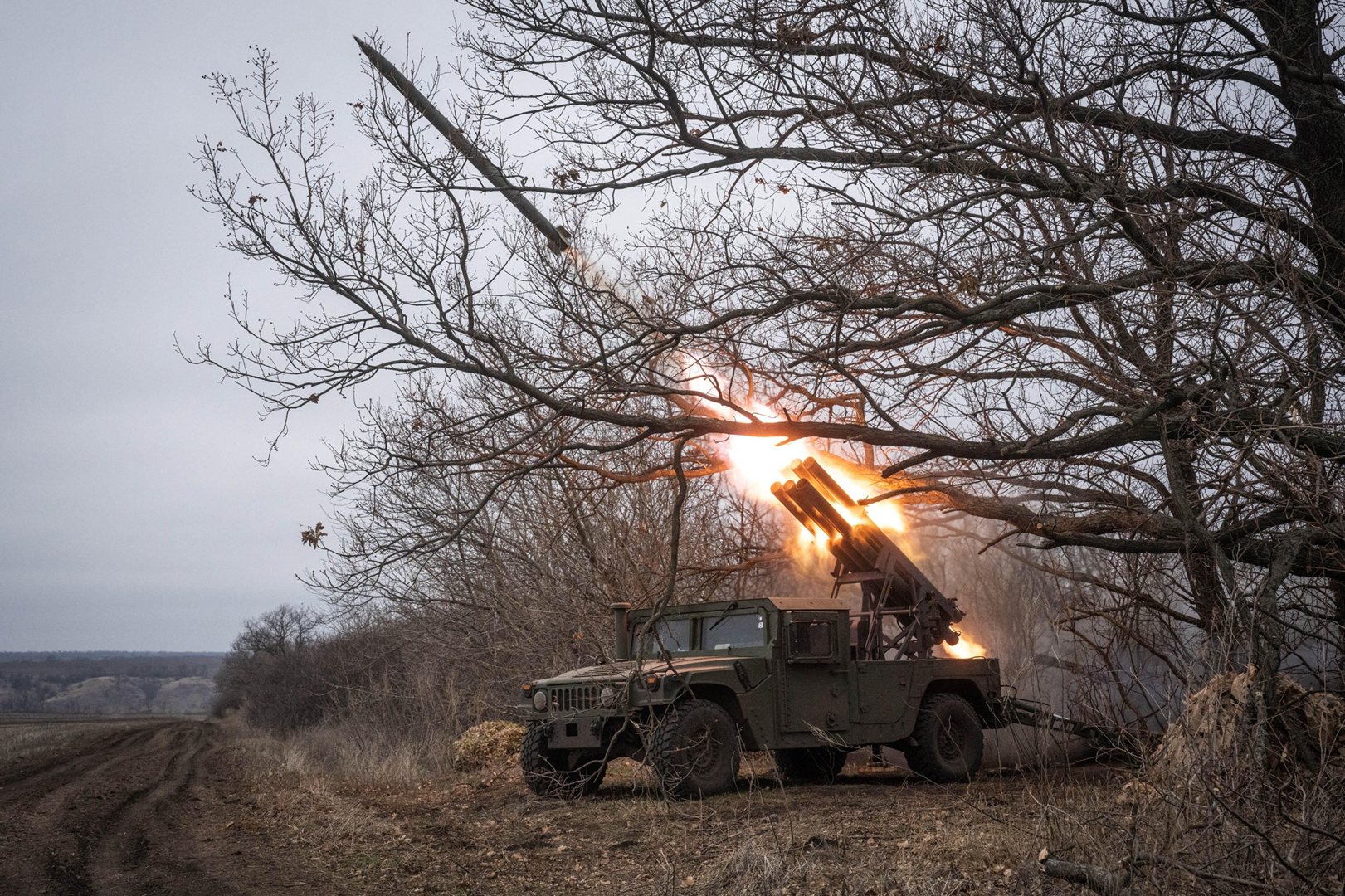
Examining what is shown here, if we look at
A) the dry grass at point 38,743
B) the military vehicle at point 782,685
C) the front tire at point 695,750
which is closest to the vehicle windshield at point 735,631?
the military vehicle at point 782,685

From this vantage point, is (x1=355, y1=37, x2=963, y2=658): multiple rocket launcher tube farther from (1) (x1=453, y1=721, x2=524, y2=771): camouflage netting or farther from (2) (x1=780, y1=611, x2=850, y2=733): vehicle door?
(1) (x1=453, y1=721, x2=524, y2=771): camouflage netting

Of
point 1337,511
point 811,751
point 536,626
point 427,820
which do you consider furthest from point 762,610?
point 536,626

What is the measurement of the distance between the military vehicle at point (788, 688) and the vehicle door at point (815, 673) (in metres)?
0.01

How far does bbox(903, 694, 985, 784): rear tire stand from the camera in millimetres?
11578

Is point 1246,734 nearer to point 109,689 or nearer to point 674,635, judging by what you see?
point 674,635

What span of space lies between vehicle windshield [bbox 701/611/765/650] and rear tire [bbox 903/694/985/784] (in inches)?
81.2

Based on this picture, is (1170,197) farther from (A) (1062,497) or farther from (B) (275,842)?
(B) (275,842)

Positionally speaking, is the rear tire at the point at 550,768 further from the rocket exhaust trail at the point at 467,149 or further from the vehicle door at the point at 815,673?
the rocket exhaust trail at the point at 467,149

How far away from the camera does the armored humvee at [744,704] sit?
973 centimetres

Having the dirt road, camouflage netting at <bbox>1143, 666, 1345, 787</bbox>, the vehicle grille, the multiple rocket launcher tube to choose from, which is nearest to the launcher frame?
the multiple rocket launcher tube

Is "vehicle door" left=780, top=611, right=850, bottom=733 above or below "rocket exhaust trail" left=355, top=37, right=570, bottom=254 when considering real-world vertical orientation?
below

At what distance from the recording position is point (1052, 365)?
999cm

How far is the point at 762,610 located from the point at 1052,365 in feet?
10.9

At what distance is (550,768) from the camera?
10.4 m
